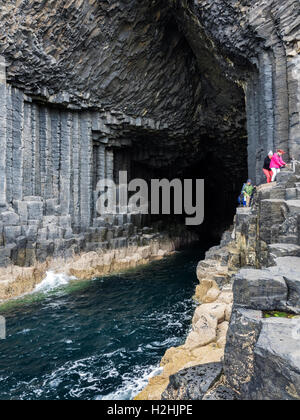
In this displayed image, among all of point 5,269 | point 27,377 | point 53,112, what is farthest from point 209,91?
point 27,377

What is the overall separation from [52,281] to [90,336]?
289 inches

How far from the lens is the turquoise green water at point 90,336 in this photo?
6.89m

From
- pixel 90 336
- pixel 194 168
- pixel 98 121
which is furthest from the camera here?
pixel 194 168

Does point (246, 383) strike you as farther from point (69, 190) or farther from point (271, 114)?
point (69, 190)

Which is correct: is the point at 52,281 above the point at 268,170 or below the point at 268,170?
below

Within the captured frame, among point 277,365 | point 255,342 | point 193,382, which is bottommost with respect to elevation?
point 193,382

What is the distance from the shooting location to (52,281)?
52.3ft

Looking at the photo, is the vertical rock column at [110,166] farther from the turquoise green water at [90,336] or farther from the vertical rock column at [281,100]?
the vertical rock column at [281,100]

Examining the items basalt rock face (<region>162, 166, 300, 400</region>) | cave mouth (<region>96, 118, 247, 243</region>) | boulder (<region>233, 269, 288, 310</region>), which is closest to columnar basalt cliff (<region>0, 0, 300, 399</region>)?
cave mouth (<region>96, 118, 247, 243</region>)

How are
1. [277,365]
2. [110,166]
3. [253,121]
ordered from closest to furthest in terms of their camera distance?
[277,365] < [253,121] < [110,166]

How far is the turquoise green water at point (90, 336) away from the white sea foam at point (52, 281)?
2.1 inches

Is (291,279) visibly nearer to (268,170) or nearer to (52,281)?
(268,170)

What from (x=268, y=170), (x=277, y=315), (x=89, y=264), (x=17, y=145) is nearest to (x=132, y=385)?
(x=277, y=315)

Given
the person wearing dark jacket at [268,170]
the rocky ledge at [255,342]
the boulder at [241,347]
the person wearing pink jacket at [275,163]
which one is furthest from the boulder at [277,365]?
the person wearing dark jacket at [268,170]
